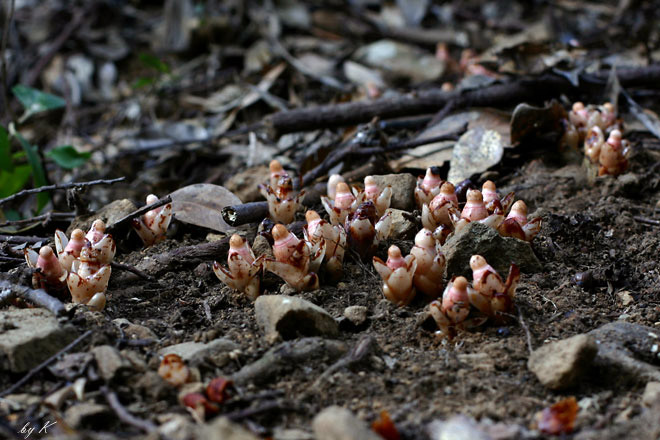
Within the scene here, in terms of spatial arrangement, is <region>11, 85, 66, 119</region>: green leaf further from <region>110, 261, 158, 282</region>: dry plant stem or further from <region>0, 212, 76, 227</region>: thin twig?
<region>110, 261, 158, 282</region>: dry plant stem

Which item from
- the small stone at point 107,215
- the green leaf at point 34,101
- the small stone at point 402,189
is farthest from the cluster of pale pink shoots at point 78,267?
the green leaf at point 34,101

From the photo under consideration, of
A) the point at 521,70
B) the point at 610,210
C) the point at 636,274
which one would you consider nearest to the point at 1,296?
the point at 636,274

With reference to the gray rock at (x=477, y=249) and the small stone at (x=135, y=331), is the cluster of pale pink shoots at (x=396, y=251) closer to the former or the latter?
the gray rock at (x=477, y=249)

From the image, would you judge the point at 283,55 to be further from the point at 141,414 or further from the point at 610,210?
the point at 141,414

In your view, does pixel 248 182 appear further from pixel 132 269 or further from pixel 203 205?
pixel 132 269

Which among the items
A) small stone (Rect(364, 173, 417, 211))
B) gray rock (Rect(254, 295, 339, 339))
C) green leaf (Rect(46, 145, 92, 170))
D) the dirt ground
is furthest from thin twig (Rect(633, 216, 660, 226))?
green leaf (Rect(46, 145, 92, 170))

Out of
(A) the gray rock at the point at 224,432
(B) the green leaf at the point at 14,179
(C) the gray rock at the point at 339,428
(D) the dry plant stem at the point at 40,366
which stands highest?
(A) the gray rock at the point at 224,432
